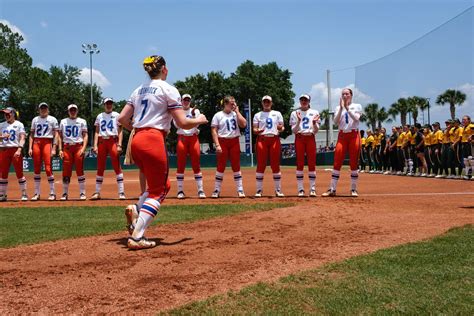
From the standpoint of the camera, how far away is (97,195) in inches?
459

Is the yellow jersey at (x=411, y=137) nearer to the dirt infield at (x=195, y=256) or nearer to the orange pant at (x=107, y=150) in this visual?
the dirt infield at (x=195, y=256)

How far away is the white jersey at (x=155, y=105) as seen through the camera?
18.5 ft

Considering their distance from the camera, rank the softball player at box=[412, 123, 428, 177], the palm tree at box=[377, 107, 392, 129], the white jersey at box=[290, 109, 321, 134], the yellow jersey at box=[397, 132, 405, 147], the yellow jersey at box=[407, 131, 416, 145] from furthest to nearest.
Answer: the palm tree at box=[377, 107, 392, 129], the yellow jersey at box=[397, 132, 405, 147], the yellow jersey at box=[407, 131, 416, 145], the softball player at box=[412, 123, 428, 177], the white jersey at box=[290, 109, 321, 134]

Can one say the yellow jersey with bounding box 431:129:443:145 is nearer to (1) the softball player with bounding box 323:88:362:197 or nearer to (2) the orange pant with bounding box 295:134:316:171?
(1) the softball player with bounding box 323:88:362:197

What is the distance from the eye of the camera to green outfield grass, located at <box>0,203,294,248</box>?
659 centimetres

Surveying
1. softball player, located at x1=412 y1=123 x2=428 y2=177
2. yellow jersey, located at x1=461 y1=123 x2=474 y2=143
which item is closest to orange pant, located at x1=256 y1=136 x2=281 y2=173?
yellow jersey, located at x1=461 y1=123 x2=474 y2=143

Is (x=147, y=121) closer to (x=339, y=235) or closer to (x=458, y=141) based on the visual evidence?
(x=339, y=235)

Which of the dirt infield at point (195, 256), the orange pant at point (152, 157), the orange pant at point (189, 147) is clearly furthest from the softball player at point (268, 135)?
the orange pant at point (152, 157)

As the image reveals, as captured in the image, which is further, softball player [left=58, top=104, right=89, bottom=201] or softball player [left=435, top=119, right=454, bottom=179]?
softball player [left=435, top=119, right=454, bottom=179]

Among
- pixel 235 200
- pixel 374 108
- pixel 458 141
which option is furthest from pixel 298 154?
pixel 374 108

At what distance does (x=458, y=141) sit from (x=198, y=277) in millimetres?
14562

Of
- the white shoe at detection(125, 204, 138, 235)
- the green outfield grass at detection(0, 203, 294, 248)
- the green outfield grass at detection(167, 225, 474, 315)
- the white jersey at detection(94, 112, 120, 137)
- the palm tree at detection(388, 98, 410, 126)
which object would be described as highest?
the palm tree at detection(388, 98, 410, 126)

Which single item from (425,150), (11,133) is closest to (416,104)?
(425,150)

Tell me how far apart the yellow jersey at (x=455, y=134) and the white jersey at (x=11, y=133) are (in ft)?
45.1
